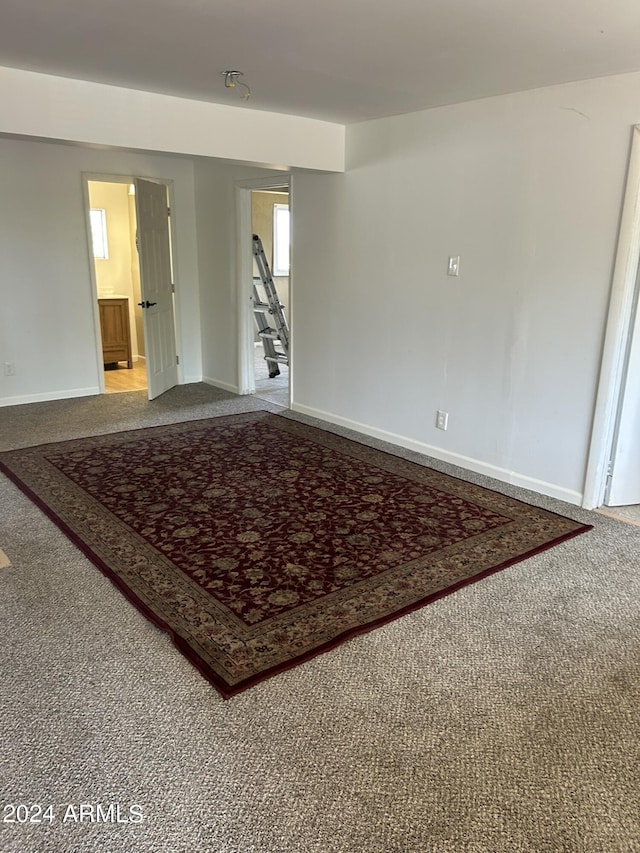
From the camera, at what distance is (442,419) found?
4.37m

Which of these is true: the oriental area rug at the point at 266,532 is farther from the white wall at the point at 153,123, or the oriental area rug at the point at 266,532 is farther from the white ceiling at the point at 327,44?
the white ceiling at the point at 327,44

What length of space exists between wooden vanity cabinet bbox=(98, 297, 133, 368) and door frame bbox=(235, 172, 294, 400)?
6.44 ft

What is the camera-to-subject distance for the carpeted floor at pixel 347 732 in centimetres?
158

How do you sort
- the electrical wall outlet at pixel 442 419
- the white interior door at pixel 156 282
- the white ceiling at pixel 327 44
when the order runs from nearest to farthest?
the white ceiling at pixel 327 44 → the electrical wall outlet at pixel 442 419 → the white interior door at pixel 156 282

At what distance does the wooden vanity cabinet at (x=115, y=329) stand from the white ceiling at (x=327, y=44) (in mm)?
4008

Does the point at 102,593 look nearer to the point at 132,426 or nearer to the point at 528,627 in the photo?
the point at 528,627

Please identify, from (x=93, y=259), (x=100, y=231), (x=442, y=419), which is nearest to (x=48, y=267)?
(x=93, y=259)

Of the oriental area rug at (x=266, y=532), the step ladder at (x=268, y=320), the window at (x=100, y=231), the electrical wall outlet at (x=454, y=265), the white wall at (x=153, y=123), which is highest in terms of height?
the white wall at (x=153, y=123)

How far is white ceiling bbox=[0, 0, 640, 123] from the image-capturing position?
7.66 ft

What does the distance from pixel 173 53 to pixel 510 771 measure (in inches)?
127

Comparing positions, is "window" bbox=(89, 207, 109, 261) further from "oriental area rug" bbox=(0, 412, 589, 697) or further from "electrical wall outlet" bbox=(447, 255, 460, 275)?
"electrical wall outlet" bbox=(447, 255, 460, 275)

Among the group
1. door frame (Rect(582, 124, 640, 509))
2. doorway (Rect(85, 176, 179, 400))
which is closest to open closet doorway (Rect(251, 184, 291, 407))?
doorway (Rect(85, 176, 179, 400))

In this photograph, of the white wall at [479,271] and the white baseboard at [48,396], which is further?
the white baseboard at [48,396]

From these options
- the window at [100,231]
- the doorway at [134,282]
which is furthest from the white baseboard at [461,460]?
the window at [100,231]
